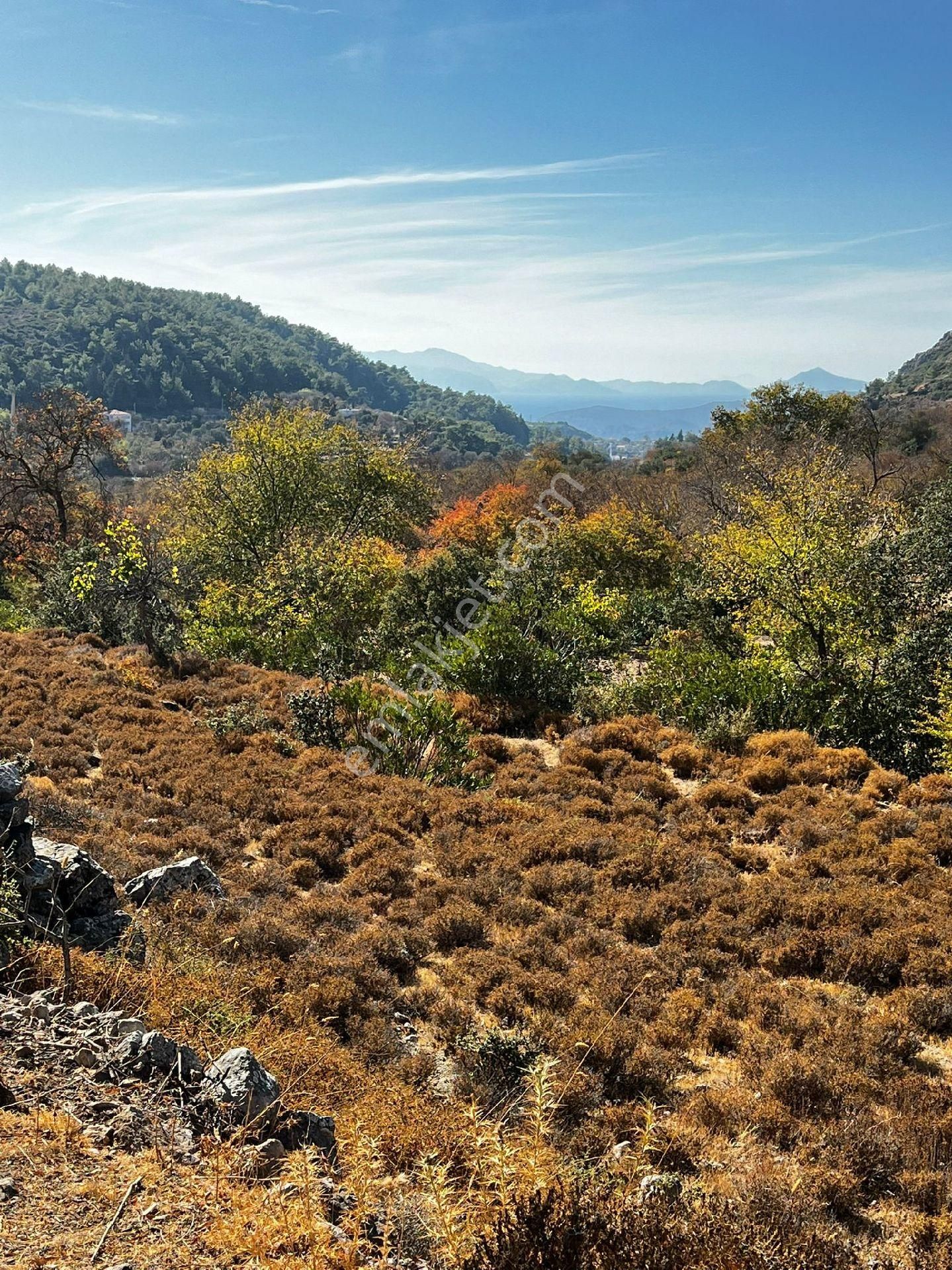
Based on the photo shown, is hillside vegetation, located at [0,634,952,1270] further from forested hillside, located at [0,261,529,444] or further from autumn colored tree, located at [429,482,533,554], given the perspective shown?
forested hillside, located at [0,261,529,444]

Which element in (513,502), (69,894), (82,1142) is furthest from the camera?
(513,502)

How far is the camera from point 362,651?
1570cm

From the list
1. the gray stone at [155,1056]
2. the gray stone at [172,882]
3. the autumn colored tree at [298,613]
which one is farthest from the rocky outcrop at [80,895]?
the autumn colored tree at [298,613]

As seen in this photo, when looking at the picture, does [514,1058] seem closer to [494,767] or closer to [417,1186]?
[417,1186]

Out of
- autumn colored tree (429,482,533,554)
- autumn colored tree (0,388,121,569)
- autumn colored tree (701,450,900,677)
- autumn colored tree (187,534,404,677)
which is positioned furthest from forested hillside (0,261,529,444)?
autumn colored tree (701,450,900,677)

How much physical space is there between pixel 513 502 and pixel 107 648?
1021 inches

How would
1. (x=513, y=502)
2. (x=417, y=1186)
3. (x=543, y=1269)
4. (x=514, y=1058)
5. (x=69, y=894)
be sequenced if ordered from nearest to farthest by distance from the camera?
(x=543, y=1269), (x=417, y=1186), (x=514, y=1058), (x=69, y=894), (x=513, y=502)

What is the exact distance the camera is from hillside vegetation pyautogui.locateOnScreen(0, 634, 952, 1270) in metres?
2.87

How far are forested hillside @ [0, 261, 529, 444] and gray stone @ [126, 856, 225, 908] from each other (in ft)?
377

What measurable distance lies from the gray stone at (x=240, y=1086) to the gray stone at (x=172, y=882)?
283cm

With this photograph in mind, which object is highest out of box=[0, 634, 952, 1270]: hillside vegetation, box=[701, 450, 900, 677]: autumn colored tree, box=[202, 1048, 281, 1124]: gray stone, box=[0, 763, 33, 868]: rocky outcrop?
box=[701, 450, 900, 677]: autumn colored tree

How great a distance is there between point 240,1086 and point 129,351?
519 feet

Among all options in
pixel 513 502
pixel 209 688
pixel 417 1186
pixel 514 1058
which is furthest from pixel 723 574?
pixel 513 502

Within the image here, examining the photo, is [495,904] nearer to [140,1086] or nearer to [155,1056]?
[155,1056]
